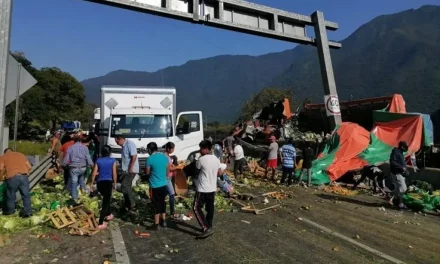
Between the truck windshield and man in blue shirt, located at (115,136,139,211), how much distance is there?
3.89m

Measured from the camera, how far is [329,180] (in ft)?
47.6

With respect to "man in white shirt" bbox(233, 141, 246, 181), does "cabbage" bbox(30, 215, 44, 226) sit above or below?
below

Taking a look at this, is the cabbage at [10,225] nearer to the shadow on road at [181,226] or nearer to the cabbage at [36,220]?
the cabbage at [36,220]

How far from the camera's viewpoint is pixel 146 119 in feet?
45.6

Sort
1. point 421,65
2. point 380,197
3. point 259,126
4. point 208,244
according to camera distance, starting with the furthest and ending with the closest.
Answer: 1. point 421,65
2. point 259,126
3. point 380,197
4. point 208,244

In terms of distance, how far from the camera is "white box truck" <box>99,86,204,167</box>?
13.6 meters

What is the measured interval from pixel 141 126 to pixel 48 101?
50.2 meters

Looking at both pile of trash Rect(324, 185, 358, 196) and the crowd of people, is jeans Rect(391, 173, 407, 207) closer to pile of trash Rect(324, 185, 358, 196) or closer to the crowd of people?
the crowd of people

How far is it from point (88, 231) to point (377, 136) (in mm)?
12144

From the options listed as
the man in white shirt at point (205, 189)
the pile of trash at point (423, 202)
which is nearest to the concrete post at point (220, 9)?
the pile of trash at point (423, 202)

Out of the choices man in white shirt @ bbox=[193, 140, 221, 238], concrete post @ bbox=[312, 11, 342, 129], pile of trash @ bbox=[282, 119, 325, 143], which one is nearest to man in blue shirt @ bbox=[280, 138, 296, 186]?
concrete post @ bbox=[312, 11, 342, 129]

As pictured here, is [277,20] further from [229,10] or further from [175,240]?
[175,240]

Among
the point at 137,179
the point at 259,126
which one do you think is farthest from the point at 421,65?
the point at 137,179

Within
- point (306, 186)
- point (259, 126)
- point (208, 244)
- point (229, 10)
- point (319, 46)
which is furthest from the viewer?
point (259, 126)
